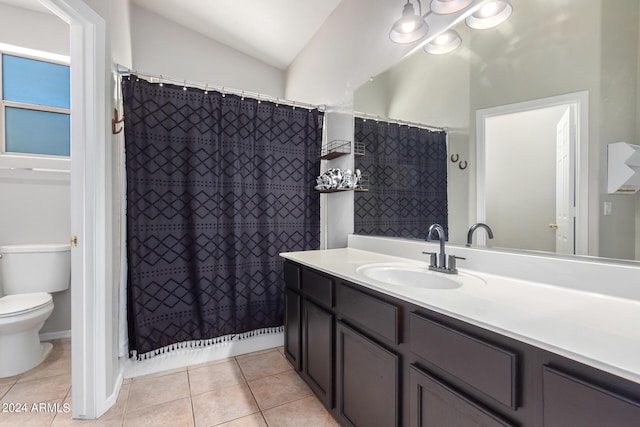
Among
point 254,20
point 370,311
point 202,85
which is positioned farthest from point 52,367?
point 254,20

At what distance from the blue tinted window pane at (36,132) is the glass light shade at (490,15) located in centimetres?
313

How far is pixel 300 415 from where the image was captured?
5.26 feet

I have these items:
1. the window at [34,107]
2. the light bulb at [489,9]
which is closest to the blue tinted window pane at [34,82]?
the window at [34,107]

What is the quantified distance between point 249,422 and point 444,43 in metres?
2.22

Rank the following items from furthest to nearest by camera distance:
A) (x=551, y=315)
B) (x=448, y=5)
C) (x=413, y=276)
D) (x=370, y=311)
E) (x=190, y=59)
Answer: (x=190, y=59) → (x=413, y=276) → (x=448, y=5) → (x=370, y=311) → (x=551, y=315)

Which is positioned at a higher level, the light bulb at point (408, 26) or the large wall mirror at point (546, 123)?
the light bulb at point (408, 26)

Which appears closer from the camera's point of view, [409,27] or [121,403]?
[409,27]

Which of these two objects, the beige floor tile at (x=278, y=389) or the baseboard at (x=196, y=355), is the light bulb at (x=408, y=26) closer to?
the beige floor tile at (x=278, y=389)

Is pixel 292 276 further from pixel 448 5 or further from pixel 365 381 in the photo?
pixel 448 5

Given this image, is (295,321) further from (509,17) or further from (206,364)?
(509,17)

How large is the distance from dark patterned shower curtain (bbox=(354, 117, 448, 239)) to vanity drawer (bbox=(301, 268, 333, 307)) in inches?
25.0

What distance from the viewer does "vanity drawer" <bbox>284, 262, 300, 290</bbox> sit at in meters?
1.85

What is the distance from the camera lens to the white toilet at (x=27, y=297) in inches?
75.1

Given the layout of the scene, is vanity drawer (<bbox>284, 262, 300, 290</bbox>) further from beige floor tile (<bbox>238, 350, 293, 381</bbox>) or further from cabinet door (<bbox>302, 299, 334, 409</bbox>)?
beige floor tile (<bbox>238, 350, 293, 381</bbox>)
